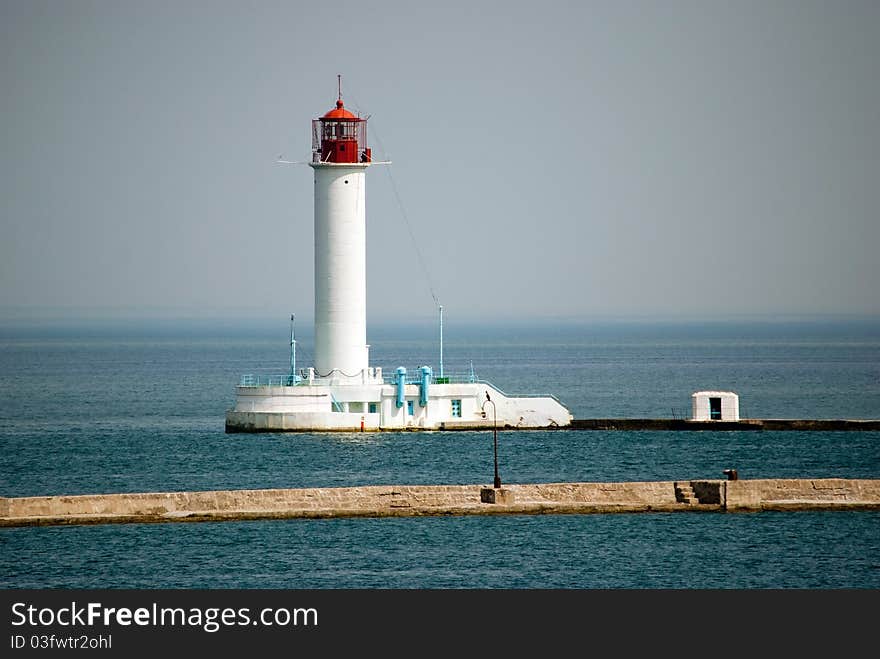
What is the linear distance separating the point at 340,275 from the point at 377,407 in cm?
530

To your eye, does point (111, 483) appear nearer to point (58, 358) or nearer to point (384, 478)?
point (384, 478)

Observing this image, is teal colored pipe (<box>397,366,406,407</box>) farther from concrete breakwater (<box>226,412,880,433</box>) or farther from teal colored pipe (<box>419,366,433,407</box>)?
concrete breakwater (<box>226,412,880,433</box>)

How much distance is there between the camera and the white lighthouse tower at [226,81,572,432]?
66.1 m

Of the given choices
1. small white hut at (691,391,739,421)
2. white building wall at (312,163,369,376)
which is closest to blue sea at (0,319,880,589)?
small white hut at (691,391,739,421)

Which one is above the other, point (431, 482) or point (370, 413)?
point (370, 413)

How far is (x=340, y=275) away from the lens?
220ft

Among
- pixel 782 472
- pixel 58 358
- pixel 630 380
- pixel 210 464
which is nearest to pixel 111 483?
pixel 210 464

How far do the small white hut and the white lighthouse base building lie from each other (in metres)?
6.77

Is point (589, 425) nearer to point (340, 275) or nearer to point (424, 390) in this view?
point (424, 390)

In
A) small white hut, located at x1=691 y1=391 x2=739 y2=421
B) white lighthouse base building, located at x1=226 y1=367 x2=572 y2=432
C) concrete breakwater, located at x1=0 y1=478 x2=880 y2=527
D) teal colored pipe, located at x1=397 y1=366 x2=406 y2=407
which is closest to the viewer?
concrete breakwater, located at x1=0 y1=478 x2=880 y2=527

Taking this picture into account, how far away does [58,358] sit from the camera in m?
186

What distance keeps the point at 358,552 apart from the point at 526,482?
535 inches

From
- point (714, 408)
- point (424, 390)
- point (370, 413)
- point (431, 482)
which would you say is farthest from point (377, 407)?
point (714, 408)

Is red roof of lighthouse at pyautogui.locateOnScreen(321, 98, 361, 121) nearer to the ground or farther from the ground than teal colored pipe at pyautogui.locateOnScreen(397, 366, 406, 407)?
farther from the ground
